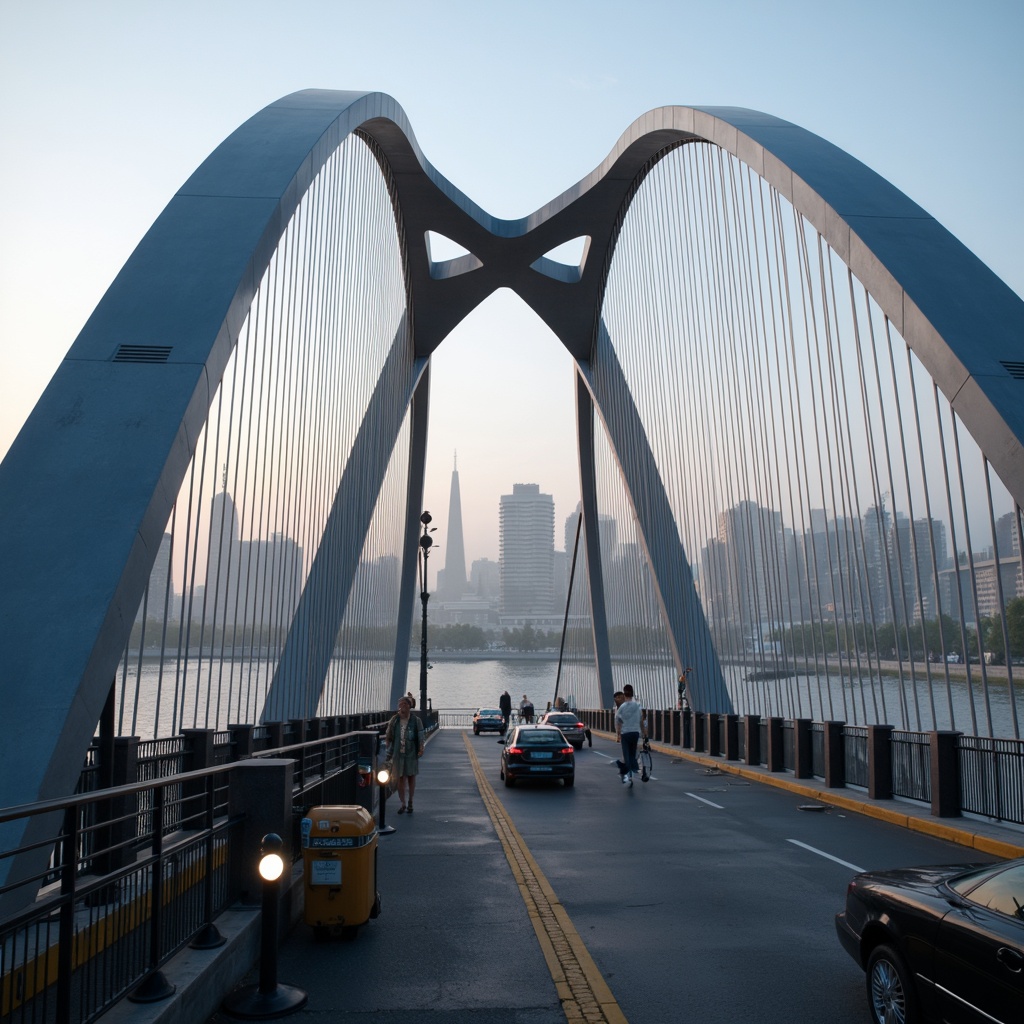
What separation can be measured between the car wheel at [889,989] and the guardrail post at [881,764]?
9765 millimetres

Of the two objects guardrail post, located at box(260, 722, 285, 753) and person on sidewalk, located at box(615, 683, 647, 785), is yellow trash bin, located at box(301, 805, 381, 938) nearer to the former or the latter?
guardrail post, located at box(260, 722, 285, 753)

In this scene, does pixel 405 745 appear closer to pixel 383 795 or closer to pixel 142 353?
pixel 383 795

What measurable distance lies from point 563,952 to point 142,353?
7065mm

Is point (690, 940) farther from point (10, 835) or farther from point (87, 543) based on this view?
point (87, 543)

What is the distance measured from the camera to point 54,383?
9.98 meters

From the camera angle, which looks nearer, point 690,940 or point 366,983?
point 366,983

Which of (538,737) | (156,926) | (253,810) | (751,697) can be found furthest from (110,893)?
(751,697)

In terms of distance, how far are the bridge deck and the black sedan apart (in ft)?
1.48

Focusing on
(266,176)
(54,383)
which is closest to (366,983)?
(54,383)

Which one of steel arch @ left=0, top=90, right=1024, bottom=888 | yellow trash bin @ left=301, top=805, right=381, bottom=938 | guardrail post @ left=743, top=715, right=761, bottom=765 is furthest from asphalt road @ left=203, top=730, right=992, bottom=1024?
guardrail post @ left=743, top=715, right=761, bottom=765

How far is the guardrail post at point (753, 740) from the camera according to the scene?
67.9 feet

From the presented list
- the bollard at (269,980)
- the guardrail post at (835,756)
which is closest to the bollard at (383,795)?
the bollard at (269,980)

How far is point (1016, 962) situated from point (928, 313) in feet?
36.6

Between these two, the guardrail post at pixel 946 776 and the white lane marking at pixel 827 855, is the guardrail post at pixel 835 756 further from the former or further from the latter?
the white lane marking at pixel 827 855
